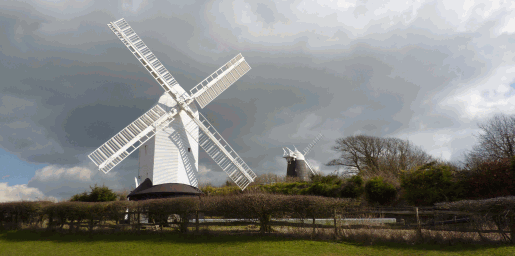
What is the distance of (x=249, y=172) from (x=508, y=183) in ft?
45.0

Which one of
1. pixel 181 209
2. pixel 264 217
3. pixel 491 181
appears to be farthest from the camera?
pixel 491 181

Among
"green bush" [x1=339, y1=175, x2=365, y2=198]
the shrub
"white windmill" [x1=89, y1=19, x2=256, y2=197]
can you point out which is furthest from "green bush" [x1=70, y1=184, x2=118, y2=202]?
the shrub

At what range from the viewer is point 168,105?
62.2 feet

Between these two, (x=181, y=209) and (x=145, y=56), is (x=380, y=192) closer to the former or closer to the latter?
(x=181, y=209)

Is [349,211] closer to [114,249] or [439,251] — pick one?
[439,251]

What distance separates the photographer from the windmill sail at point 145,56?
19042 millimetres

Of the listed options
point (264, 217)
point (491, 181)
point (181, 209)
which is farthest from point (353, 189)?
point (181, 209)

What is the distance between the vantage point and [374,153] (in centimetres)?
3167

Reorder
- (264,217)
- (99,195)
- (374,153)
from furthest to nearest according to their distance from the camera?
(374,153) < (99,195) < (264,217)

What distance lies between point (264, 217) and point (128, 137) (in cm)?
1058

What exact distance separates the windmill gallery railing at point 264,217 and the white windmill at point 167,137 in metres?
3.43

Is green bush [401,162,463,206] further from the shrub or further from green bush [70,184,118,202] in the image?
green bush [70,184,118,202]

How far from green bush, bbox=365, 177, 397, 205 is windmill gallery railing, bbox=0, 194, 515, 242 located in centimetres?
536

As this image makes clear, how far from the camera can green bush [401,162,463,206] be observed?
50.1ft
